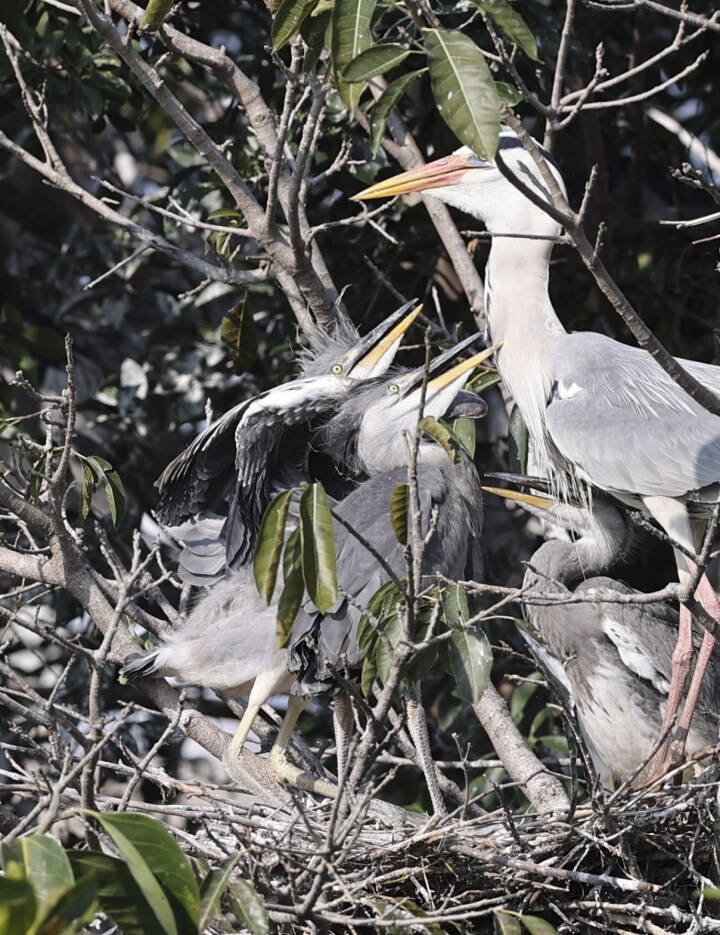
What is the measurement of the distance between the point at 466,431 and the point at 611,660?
773 mm

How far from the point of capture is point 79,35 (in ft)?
13.2

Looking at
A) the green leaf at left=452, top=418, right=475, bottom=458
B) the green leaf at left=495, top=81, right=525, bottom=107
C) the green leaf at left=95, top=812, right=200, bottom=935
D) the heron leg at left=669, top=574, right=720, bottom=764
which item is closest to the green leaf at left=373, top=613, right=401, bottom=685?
the green leaf at left=95, top=812, right=200, bottom=935

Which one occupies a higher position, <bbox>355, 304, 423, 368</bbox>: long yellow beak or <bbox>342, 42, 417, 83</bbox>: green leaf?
<bbox>342, 42, 417, 83</bbox>: green leaf

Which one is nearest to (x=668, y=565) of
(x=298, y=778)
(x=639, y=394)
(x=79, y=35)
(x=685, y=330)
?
(x=685, y=330)

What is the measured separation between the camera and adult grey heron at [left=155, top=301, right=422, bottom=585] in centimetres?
328

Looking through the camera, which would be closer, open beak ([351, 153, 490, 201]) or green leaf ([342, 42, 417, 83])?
green leaf ([342, 42, 417, 83])

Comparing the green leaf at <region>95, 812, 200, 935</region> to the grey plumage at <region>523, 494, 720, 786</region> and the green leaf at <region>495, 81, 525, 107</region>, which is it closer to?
the grey plumage at <region>523, 494, 720, 786</region>

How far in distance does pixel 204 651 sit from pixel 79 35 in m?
2.00

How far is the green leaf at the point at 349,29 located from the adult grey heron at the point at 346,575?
4.11 feet

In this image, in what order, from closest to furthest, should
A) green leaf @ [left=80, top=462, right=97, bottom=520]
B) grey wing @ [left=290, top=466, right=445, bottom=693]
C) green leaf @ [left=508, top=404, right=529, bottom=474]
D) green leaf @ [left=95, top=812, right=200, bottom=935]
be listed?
1. green leaf @ [left=95, top=812, right=200, bottom=935]
2. green leaf @ [left=80, top=462, right=97, bottom=520]
3. grey wing @ [left=290, top=466, right=445, bottom=693]
4. green leaf @ [left=508, top=404, right=529, bottom=474]

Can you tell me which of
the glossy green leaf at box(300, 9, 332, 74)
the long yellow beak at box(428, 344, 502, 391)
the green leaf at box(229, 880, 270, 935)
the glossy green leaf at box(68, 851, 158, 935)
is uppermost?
the glossy green leaf at box(300, 9, 332, 74)

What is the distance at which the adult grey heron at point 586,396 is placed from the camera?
3.31 m

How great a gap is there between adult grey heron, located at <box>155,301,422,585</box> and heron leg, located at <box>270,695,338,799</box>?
42 centimetres

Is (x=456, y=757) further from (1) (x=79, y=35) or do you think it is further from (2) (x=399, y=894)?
(1) (x=79, y=35)
